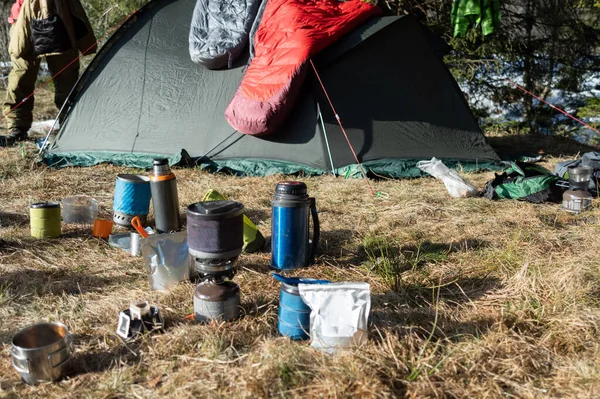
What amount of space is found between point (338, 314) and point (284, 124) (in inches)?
119

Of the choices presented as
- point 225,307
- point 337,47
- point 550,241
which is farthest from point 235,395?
point 337,47

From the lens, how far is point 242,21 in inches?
191

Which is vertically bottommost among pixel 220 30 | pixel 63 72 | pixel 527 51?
pixel 63 72

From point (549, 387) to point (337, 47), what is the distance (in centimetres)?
364

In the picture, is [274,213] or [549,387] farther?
[274,213]

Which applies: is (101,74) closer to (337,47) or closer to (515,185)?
(337,47)

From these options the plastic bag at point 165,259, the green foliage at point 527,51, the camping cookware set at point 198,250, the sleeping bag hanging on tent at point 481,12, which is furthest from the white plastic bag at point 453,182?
the green foliage at point 527,51

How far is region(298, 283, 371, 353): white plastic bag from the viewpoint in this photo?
6.20 ft

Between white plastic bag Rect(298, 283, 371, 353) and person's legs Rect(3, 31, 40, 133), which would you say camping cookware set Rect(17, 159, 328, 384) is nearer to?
white plastic bag Rect(298, 283, 371, 353)

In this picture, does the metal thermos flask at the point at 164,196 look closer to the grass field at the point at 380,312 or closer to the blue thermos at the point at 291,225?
the grass field at the point at 380,312

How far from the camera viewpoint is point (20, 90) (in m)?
6.00

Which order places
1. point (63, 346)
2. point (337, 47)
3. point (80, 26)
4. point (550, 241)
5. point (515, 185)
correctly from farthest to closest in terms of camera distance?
point (80, 26)
point (337, 47)
point (515, 185)
point (550, 241)
point (63, 346)

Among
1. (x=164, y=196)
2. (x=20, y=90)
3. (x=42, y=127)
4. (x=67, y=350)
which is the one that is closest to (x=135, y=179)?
(x=164, y=196)

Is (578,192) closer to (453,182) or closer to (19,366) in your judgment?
(453,182)
